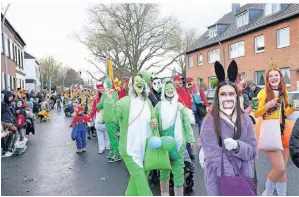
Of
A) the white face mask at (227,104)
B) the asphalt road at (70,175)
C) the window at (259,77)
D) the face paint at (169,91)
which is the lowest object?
the asphalt road at (70,175)

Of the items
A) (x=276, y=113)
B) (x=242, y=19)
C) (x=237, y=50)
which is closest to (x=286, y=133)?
(x=276, y=113)

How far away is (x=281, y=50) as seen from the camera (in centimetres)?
2272

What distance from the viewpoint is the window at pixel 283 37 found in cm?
2221

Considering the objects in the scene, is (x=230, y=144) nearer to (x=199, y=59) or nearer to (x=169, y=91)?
(x=169, y=91)

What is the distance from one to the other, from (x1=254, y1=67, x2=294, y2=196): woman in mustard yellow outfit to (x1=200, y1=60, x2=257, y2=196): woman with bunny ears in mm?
1476

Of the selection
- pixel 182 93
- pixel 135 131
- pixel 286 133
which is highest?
pixel 182 93

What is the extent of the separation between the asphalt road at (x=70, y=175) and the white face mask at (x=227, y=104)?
234 cm

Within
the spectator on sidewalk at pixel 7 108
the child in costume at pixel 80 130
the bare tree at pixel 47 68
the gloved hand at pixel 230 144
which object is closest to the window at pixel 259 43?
the child in costume at pixel 80 130

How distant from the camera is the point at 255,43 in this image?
2584 centimetres

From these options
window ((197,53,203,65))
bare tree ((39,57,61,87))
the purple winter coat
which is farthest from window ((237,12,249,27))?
bare tree ((39,57,61,87))

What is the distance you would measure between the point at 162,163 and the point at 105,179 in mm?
2304

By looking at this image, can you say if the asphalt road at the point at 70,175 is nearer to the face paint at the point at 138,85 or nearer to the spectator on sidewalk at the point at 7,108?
the spectator on sidewalk at the point at 7,108

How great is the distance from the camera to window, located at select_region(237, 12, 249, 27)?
2836cm

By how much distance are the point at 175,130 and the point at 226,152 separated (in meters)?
1.60
